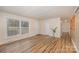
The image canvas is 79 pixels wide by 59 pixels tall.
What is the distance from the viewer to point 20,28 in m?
1.88

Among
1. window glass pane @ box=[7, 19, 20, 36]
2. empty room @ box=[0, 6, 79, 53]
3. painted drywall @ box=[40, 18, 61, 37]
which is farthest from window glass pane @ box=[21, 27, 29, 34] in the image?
painted drywall @ box=[40, 18, 61, 37]

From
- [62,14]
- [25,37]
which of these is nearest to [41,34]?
[25,37]

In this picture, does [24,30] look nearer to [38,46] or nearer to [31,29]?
[31,29]

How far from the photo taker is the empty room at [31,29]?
1.59 metres

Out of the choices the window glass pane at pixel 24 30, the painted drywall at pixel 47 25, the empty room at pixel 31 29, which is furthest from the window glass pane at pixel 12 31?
the painted drywall at pixel 47 25

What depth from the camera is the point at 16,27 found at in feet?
5.95

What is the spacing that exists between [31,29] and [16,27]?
1.09 ft

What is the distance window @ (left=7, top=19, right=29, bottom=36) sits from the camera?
169 centimetres

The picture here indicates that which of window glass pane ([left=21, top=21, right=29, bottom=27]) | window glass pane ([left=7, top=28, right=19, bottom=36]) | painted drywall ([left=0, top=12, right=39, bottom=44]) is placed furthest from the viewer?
window glass pane ([left=21, top=21, right=29, bottom=27])

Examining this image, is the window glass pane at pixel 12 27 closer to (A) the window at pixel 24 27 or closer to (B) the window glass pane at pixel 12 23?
(B) the window glass pane at pixel 12 23

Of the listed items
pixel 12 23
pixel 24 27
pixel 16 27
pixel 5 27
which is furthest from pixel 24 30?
pixel 5 27

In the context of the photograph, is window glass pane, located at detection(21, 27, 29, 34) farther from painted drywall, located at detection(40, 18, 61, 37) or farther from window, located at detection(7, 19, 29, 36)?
painted drywall, located at detection(40, 18, 61, 37)
